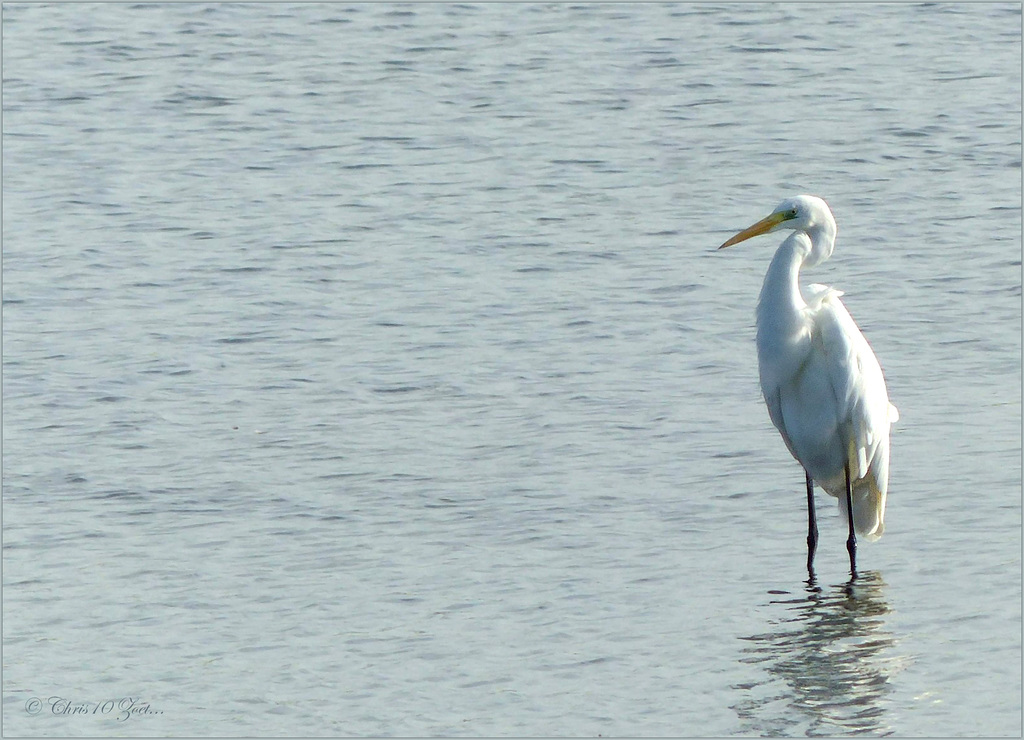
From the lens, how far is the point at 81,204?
12.7m

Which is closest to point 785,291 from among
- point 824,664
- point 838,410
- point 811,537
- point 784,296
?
point 784,296

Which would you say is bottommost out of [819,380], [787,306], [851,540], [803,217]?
[851,540]

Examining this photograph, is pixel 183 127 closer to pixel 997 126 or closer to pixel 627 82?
pixel 627 82

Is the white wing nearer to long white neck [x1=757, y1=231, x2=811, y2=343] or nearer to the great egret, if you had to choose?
the great egret

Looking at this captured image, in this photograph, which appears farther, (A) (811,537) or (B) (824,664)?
(A) (811,537)

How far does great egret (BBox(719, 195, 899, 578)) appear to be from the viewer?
7246 mm

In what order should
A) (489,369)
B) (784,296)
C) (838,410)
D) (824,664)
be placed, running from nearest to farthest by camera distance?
1. (824,664)
2. (784,296)
3. (838,410)
4. (489,369)

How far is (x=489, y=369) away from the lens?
9781 mm

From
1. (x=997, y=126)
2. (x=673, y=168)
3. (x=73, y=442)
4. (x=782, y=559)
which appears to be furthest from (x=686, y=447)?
(x=997, y=126)

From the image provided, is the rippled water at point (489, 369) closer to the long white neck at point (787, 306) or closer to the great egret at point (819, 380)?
the great egret at point (819, 380)

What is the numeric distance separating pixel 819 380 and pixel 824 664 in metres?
1.39

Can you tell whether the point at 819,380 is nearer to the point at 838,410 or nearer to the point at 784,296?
the point at 838,410

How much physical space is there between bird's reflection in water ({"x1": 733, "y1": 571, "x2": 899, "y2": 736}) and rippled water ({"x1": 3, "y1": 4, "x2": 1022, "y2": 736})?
0.02 meters

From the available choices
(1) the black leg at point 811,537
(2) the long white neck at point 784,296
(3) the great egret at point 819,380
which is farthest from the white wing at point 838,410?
(1) the black leg at point 811,537
